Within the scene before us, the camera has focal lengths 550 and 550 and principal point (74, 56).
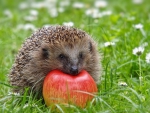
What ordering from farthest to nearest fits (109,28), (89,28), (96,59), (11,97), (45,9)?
(45,9), (109,28), (89,28), (96,59), (11,97)

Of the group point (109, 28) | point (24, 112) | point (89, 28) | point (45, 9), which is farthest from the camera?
point (45, 9)

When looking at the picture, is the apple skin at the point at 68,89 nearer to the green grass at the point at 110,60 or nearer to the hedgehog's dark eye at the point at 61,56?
the green grass at the point at 110,60

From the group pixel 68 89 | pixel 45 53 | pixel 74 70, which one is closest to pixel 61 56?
pixel 45 53

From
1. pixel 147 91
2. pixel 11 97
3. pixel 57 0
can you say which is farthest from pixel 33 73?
pixel 57 0

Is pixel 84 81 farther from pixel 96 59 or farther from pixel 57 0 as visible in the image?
pixel 57 0

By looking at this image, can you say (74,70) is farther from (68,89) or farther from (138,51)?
(138,51)
